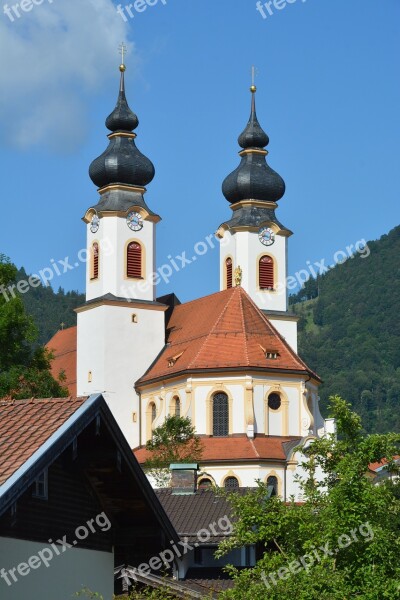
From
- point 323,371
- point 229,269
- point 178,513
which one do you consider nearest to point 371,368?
point 323,371

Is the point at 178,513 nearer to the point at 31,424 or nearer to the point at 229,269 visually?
the point at 31,424

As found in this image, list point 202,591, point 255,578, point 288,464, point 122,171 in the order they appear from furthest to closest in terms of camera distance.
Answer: point 122,171 < point 288,464 < point 202,591 < point 255,578

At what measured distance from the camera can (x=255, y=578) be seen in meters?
20.2

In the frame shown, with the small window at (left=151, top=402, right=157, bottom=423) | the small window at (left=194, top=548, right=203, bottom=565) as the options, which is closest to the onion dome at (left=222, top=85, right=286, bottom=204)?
the small window at (left=151, top=402, right=157, bottom=423)

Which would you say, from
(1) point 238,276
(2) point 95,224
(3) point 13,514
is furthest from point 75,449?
(2) point 95,224

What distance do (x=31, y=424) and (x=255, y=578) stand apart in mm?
5518

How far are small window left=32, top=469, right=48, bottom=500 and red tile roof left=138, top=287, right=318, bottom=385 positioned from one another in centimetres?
5591

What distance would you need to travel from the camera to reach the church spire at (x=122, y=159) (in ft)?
256

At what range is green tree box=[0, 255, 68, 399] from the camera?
51875 millimetres

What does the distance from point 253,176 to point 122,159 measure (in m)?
8.01

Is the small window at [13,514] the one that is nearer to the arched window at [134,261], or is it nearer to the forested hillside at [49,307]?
the arched window at [134,261]

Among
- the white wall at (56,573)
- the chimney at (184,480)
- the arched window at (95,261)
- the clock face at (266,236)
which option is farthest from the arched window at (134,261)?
the white wall at (56,573)

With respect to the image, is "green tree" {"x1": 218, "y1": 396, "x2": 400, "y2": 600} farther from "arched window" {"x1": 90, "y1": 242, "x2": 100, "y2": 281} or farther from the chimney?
"arched window" {"x1": 90, "y1": 242, "x2": 100, "y2": 281}

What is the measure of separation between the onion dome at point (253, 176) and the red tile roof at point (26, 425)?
65.9 metres
